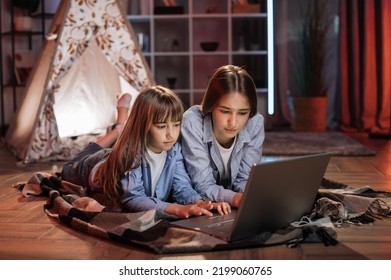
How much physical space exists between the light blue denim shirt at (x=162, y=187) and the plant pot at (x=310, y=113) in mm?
2880

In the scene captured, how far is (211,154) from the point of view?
2.09 meters

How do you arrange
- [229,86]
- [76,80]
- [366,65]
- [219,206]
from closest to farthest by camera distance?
[219,206] → [229,86] → [76,80] → [366,65]

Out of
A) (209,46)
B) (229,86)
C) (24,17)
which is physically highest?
(24,17)

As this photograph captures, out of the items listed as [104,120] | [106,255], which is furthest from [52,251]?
[104,120]

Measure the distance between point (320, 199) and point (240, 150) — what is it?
1.06 feet

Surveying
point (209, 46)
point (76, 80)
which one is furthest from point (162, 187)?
point (209, 46)

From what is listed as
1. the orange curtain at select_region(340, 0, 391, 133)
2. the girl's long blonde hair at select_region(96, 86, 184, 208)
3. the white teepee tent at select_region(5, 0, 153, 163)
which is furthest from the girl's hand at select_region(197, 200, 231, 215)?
the orange curtain at select_region(340, 0, 391, 133)

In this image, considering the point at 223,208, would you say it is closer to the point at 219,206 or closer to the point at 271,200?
the point at 219,206

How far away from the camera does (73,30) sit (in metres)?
3.38

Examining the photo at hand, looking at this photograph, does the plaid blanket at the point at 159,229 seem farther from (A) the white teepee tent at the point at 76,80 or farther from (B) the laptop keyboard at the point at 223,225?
(A) the white teepee tent at the point at 76,80

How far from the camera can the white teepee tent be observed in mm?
3314

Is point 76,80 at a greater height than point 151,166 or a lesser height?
greater

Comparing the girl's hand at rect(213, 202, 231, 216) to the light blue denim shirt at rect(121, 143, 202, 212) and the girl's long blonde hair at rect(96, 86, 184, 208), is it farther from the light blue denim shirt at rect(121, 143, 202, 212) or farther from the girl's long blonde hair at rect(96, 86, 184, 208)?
→ the girl's long blonde hair at rect(96, 86, 184, 208)

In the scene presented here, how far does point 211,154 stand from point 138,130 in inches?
11.7
